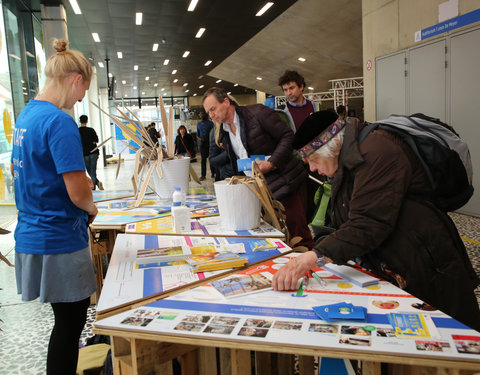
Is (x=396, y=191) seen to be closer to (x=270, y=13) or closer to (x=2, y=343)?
(x=2, y=343)

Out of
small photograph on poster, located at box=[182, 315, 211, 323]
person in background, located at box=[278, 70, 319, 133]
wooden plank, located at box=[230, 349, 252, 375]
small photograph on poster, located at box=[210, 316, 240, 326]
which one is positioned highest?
person in background, located at box=[278, 70, 319, 133]

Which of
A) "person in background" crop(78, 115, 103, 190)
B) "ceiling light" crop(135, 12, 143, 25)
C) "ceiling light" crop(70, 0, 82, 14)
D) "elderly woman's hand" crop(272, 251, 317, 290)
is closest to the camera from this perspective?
"elderly woman's hand" crop(272, 251, 317, 290)

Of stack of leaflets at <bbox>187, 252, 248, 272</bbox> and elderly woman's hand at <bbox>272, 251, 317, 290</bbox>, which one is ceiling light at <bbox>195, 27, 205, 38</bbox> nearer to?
stack of leaflets at <bbox>187, 252, 248, 272</bbox>

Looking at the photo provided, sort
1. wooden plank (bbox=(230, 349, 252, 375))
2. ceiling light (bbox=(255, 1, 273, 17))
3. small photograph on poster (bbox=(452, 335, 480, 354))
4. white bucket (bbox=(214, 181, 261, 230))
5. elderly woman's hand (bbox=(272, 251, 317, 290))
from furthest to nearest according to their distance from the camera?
ceiling light (bbox=(255, 1, 273, 17))
white bucket (bbox=(214, 181, 261, 230))
elderly woman's hand (bbox=(272, 251, 317, 290))
wooden plank (bbox=(230, 349, 252, 375))
small photograph on poster (bbox=(452, 335, 480, 354))

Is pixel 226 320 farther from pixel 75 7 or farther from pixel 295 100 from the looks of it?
pixel 75 7

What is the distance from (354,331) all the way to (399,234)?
49 centimetres

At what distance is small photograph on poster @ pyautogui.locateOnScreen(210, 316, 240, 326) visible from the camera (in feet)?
3.75

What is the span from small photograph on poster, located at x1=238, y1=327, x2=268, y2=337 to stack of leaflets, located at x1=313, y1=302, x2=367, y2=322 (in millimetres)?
171

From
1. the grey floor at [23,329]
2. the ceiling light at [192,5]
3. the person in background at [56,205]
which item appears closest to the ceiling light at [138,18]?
the ceiling light at [192,5]

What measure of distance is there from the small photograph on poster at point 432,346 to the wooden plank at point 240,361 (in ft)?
1.49

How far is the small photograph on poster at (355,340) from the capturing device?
3.30ft

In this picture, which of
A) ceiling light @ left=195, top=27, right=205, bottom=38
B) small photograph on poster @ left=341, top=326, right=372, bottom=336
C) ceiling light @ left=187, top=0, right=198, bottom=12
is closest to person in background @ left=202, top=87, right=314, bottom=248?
small photograph on poster @ left=341, top=326, right=372, bottom=336

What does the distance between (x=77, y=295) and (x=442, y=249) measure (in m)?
1.33

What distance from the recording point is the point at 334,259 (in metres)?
1.42
